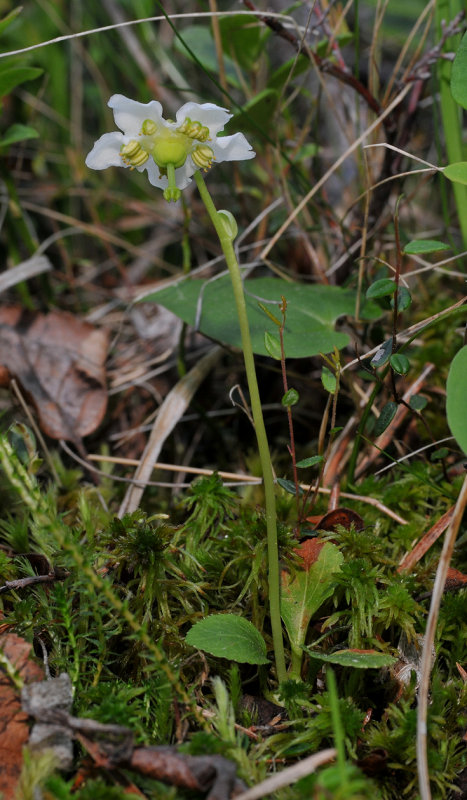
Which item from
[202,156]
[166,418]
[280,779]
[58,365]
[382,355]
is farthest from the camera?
[58,365]

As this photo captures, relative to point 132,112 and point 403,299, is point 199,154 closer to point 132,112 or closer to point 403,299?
point 132,112

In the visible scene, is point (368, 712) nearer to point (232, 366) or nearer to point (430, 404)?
point (430, 404)

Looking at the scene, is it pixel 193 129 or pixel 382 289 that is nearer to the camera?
pixel 193 129

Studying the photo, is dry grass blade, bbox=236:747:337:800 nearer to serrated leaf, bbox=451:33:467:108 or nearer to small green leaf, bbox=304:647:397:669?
small green leaf, bbox=304:647:397:669

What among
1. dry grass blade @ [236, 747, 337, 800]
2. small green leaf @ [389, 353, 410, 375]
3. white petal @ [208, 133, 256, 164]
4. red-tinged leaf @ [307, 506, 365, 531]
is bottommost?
red-tinged leaf @ [307, 506, 365, 531]

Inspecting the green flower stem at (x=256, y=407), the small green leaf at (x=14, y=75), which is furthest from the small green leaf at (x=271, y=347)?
the small green leaf at (x=14, y=75)

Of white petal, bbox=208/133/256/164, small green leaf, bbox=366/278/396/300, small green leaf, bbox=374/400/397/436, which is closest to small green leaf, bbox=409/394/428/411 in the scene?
small green leaf, bbox=374/400/397/436

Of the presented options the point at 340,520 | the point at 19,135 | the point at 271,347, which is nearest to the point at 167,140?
the point at 271,347
